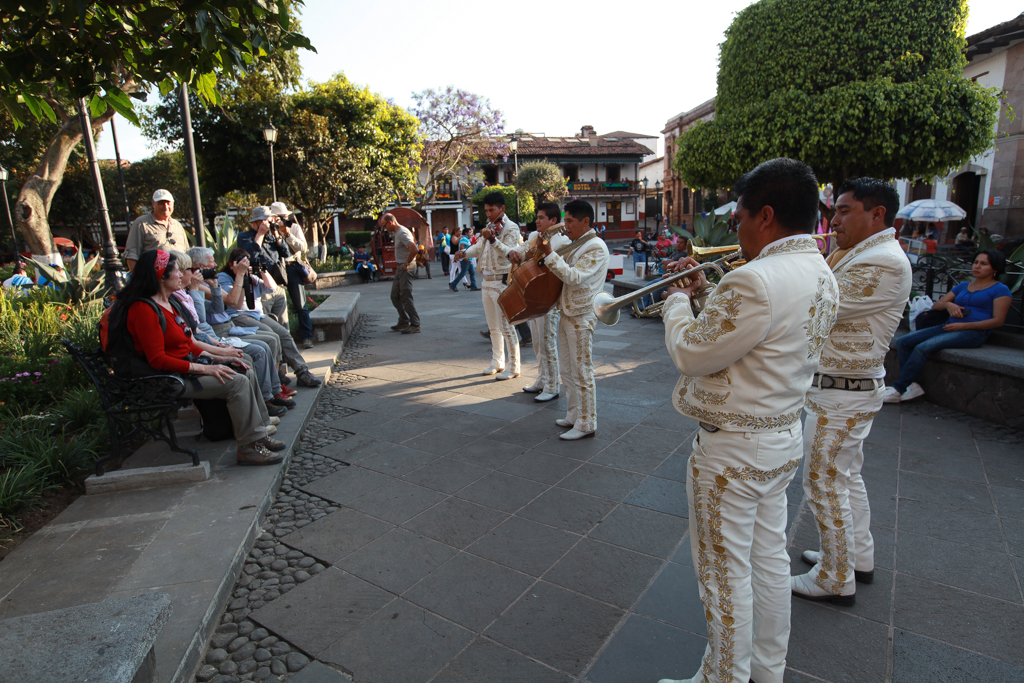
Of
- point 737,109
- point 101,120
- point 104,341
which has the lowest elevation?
point 104,341

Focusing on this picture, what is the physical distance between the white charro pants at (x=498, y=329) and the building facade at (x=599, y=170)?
42.7 metres

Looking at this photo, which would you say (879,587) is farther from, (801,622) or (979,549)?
(979,549)

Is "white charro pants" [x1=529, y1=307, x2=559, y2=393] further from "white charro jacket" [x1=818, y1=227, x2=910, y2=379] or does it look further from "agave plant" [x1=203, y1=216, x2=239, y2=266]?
"agave plant" [x1=203, y1=216, x2=239, y2=266]

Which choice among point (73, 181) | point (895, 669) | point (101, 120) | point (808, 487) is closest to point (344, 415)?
point (808, 487)

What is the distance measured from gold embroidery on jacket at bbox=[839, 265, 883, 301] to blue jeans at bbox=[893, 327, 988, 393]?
11.7ft

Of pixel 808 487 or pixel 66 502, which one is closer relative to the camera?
pixel 808 487

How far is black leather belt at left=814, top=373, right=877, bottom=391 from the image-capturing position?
2404mm

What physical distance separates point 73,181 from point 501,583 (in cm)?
3767

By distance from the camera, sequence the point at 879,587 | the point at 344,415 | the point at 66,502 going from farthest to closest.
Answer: the point at 344,415
the point at 66,502
the point at 879,587

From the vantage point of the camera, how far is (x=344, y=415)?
5316 mm

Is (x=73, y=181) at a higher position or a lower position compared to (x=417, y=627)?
higher

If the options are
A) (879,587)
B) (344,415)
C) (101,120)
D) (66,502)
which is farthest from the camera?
(101,120)

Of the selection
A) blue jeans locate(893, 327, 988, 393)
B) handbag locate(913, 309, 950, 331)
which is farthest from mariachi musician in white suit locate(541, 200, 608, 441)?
handbag locate(913, 309, 950, 331)

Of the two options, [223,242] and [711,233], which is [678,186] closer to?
[711,233]
